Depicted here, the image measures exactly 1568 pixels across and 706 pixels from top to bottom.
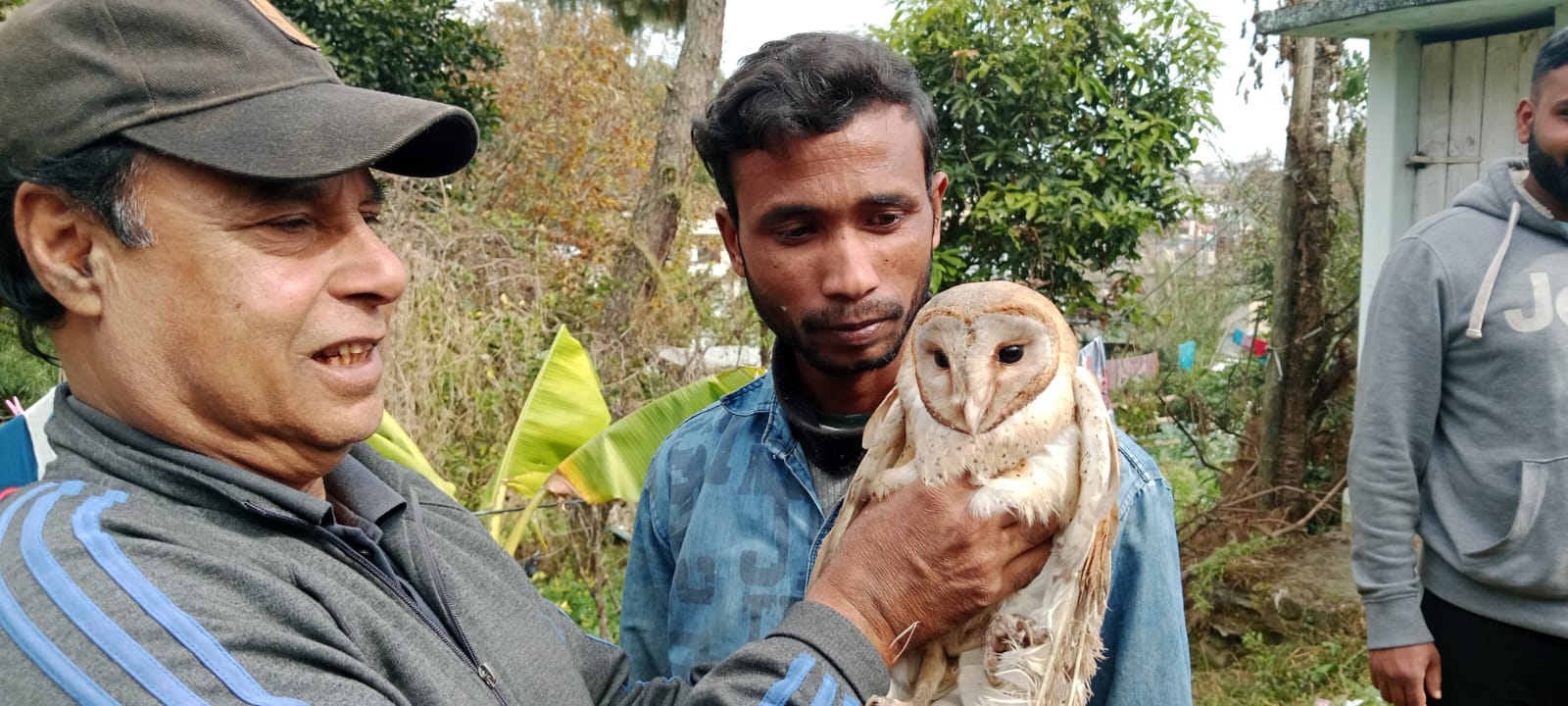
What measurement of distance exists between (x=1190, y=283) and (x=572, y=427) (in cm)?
949

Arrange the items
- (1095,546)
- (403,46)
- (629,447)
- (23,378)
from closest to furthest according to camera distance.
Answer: (1095,546) < (629,447) < (23,378) < (403,46)

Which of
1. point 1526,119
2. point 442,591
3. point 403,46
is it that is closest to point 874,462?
point 442,591

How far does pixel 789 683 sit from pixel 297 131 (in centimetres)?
102

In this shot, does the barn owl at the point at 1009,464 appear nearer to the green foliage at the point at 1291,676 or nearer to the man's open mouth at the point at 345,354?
the man's open mouth at the point at 345,354

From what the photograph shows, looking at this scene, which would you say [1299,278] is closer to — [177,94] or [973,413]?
[973,413]

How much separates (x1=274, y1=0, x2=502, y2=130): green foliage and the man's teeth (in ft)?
27.3

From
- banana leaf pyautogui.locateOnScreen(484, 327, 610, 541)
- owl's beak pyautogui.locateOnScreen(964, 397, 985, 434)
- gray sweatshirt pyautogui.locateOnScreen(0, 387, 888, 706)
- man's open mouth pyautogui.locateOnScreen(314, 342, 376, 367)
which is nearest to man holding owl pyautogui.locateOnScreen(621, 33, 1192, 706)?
owl's beak pyautogui.locateOnScreen(964, 397, 985, 434)

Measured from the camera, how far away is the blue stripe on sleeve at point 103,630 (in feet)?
3.66

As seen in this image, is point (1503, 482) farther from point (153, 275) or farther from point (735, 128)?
point (153, 275)

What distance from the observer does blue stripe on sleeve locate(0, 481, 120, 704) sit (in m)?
1.09

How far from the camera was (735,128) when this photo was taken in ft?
6.59

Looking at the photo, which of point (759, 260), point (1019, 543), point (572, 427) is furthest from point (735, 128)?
point (572, 427)

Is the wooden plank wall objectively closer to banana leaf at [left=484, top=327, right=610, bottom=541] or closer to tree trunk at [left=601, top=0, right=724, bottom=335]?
banana leaf at [left=484, top=327, right=610, bottom=541]

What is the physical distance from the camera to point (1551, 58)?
316cm
